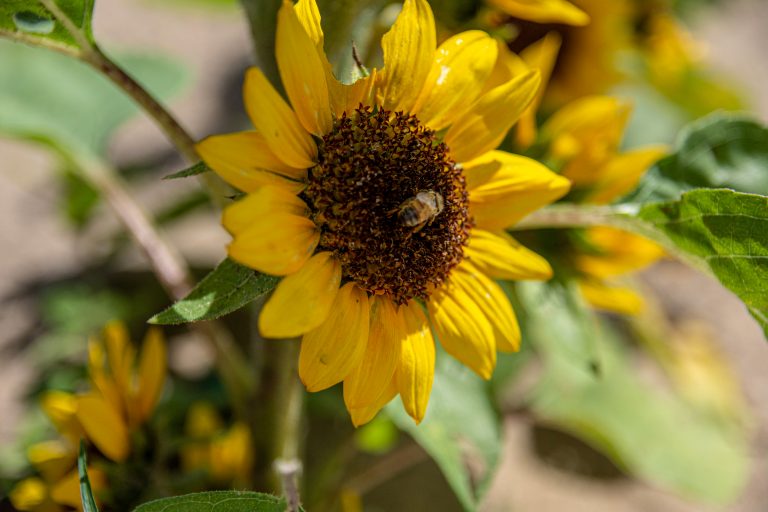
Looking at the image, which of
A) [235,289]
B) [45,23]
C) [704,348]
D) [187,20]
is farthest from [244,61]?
[235,289]

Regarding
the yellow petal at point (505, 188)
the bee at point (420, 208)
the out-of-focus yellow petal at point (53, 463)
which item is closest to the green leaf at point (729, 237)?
the yellow petal at point (505, 188)

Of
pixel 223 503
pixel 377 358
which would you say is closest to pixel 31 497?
pixel 223 503

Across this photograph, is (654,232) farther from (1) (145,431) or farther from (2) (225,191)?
(1) (145,431)

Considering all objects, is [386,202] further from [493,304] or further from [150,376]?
[150,376]

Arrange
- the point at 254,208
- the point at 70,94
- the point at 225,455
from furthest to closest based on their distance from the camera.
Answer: the point at 70,94, the point at 225,455, the point at 254,208

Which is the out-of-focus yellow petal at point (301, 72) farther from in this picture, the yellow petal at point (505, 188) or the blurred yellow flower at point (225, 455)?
the blurred yellow flower at point (225, 455)
